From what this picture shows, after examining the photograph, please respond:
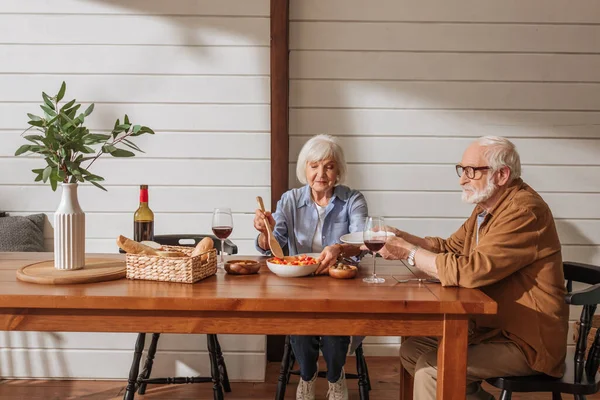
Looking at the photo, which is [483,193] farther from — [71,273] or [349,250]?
[71,273]

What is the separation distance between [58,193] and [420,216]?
2077mm

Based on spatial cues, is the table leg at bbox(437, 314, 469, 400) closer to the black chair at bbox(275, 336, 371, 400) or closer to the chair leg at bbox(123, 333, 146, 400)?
the black chair at bbox(275, 336, 371, 400)

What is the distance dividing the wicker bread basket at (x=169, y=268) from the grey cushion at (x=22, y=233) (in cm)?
157

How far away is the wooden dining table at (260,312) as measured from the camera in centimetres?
204

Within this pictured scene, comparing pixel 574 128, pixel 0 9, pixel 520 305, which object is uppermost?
pixel 0 9

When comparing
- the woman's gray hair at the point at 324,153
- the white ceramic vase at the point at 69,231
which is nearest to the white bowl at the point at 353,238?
the woman's gray hair at the point at 324,153

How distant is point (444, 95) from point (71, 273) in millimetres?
2422

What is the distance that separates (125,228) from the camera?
12.6 ft

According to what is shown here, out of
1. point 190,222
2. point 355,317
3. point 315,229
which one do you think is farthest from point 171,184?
point 355,317

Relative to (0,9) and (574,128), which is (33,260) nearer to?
(0,9)

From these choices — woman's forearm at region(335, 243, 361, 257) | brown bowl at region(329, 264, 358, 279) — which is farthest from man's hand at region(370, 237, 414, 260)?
woman's forearm at region(335, 243, 361, 257)

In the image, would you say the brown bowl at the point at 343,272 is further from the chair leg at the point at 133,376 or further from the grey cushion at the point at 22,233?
the grey cushion at the point at 22,233

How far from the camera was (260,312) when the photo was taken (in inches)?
82.0

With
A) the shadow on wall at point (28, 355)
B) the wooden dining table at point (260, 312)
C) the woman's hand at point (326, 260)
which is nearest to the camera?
the wooden dining table at point (260, 312)
